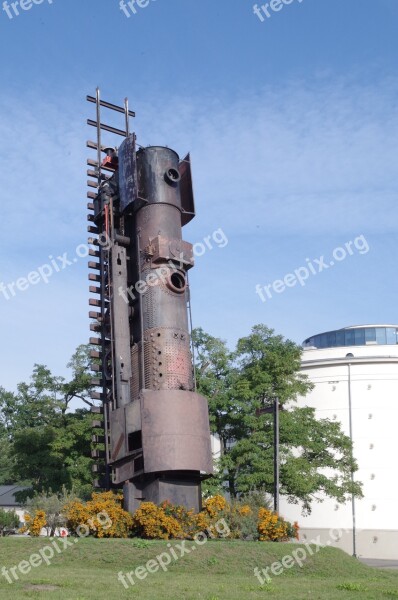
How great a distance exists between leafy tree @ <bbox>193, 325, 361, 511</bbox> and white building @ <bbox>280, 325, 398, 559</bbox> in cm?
2331

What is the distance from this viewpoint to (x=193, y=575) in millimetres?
18734

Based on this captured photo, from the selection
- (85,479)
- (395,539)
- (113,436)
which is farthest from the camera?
(395,539)

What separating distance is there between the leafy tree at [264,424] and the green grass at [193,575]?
55.9 ft

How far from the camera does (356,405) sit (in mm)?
67062

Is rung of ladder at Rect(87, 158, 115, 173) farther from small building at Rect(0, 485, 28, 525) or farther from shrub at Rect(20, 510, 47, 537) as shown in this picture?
small building at Rect(0, 485, 28, 525)

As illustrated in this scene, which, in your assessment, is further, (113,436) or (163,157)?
(163,157)

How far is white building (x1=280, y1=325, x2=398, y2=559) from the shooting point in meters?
63.9

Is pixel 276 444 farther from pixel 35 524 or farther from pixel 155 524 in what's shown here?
pixel 35 524

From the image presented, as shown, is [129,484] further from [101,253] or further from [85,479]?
[85,479]

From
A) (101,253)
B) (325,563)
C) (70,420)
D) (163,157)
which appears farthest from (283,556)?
(70,420)

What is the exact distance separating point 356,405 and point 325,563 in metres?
47.4

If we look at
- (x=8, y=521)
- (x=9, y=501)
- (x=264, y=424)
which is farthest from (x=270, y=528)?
(x=9, y=501)

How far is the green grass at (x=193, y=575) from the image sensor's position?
14.8 metres

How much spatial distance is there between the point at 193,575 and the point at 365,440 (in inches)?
1971
